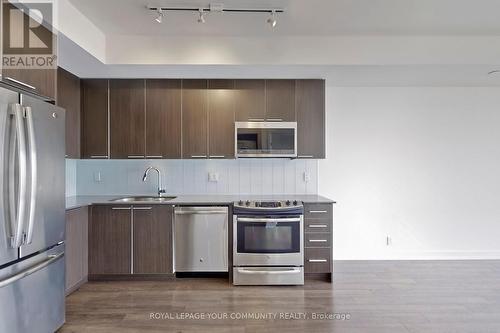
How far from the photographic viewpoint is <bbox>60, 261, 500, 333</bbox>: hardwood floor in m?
2.53

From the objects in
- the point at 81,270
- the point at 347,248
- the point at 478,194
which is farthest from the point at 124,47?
the point at 478,194

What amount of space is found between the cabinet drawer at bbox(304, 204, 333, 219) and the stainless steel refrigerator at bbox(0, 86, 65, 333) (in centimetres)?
233

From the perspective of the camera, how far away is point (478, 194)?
14.3 feet

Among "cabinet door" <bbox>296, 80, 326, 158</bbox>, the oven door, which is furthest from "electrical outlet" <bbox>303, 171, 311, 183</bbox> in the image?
the oven door

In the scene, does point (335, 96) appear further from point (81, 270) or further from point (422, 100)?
point (81, 270)

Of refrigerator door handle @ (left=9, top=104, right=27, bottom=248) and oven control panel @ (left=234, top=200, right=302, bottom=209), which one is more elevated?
refrigerator door handle @ (left=9, top=104, right=27, bottom=248)

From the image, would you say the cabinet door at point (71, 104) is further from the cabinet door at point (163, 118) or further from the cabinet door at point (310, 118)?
the cabinet door at point (310, 118)

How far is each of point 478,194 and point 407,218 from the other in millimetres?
1044

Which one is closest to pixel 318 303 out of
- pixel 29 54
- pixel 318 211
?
pixel 318 211

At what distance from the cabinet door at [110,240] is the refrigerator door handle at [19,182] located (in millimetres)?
1575

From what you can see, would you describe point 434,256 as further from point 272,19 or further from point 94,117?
point 94,117

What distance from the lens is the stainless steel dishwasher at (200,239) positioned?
11.5 feet

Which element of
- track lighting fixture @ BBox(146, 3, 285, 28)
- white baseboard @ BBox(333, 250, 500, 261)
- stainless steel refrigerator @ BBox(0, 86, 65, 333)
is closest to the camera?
stainless steel refrigerator @ BBox(0, 86, 65, 333)

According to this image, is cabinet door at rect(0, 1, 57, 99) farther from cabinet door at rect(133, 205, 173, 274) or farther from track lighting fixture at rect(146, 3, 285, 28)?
cabinet door at rect(133, 205, 173, 274)
